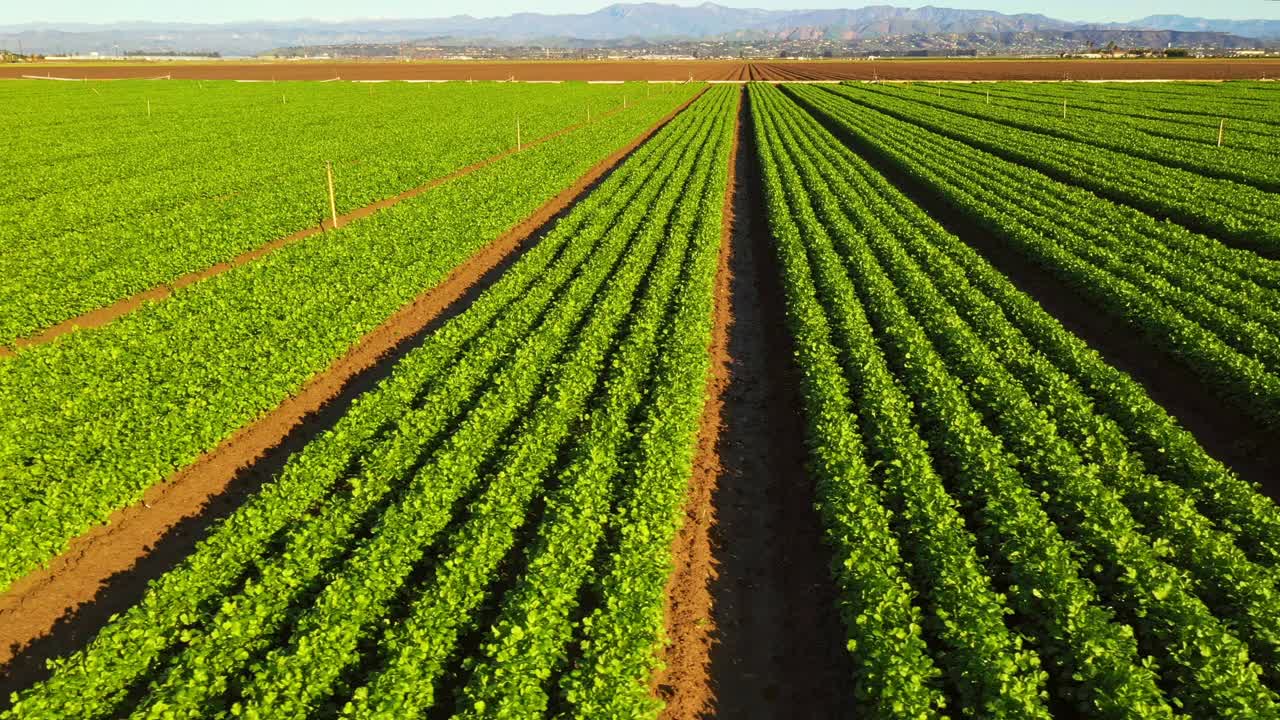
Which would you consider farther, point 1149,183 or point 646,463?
point 1149,183

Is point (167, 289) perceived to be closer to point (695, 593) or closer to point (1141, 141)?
point (695, 593)

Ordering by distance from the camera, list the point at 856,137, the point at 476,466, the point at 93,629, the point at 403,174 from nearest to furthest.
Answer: the point at 93,629 → the point at 476,466 → the point at 403,174 → the point at 856,137

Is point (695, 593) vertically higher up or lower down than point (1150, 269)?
lower down

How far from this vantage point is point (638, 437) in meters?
11.0

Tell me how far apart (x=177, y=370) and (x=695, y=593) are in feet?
34.8

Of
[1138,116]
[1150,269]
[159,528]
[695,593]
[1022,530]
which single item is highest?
[1138,116]

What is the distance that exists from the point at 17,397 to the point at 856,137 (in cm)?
4321

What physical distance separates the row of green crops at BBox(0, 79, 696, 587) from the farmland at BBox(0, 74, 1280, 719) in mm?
78

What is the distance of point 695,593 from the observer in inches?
353

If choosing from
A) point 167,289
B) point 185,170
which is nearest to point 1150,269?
point 167,289

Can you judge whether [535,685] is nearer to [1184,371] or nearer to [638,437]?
[638,437]

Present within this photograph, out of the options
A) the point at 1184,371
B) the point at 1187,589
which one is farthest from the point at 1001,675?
the point at 1184,371

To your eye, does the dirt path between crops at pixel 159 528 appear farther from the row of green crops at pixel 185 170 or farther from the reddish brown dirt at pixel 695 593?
the row of green crops at pixel 185 170

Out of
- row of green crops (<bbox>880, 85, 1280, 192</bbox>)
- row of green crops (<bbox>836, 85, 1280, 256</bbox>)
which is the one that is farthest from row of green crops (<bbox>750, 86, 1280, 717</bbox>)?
row of green crops (<bbox>880, 85, 1280, 192</bbox>)
